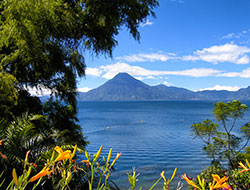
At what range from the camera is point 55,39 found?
556cm

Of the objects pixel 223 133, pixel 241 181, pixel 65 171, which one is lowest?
pixel 223 133

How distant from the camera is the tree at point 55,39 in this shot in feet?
→ 14.7

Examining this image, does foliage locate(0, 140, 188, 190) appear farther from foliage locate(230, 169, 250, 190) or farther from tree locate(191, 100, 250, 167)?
tree locate(191, 100, 250, 167)

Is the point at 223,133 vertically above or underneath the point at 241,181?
underneath

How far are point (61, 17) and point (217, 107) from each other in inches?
232

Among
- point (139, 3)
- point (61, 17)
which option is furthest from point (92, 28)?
point (139, 3)

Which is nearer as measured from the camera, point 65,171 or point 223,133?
point 65,171

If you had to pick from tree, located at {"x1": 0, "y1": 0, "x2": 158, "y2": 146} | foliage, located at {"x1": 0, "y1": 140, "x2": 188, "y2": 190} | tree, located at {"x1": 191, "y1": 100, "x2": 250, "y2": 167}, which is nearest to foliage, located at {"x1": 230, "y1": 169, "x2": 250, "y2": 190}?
foliage, located at {"x1": 0, "y1": 140, "x2": 188, "y2": 190}

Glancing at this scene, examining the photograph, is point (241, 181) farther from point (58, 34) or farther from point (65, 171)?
point (58, 34)

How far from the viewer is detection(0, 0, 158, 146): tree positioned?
14.7 ft

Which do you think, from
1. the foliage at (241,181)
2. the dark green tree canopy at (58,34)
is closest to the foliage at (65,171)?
the foliage at (241,181)

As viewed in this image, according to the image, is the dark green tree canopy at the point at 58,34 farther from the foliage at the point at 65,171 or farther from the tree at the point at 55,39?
the foliage at the point at 65,171

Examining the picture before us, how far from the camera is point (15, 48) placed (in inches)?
201

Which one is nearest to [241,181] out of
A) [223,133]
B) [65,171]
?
[65,171]
